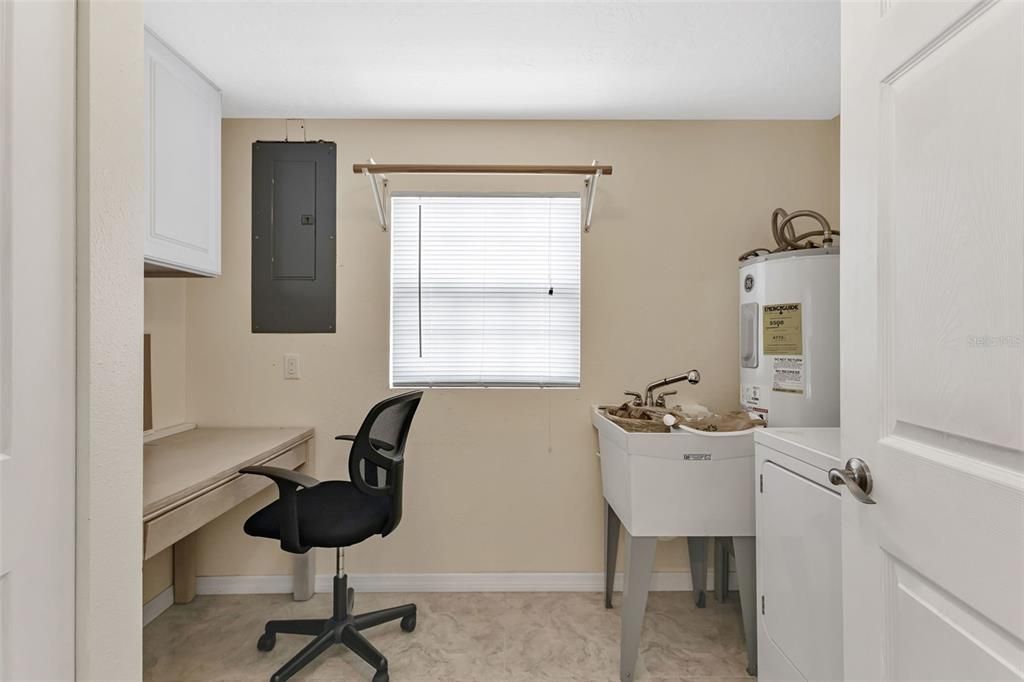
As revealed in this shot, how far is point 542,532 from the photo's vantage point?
2543 mm

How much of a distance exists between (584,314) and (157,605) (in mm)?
2307

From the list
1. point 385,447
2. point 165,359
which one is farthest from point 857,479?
point 165,359

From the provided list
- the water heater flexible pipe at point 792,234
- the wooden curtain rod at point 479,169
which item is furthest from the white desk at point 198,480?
the water heater flexible pipe at point 792,234

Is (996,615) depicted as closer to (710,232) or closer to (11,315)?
(11,315)

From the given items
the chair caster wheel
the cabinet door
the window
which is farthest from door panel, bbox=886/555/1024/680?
the chair caster wheel

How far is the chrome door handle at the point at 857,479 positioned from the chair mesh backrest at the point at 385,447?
4.38 feet

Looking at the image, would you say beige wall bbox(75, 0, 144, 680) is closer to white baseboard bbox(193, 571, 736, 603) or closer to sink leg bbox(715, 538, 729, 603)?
white baseboard bbox(193, 571, 736, 603)

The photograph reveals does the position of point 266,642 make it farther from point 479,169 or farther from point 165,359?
point 479,169

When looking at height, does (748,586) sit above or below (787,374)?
below

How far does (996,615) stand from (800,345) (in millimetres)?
1513

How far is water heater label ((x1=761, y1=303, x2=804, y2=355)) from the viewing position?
204cm

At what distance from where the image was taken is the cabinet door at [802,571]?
1237 millimetres

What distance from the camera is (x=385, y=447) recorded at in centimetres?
190

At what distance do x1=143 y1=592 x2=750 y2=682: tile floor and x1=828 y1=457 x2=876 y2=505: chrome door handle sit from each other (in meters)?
1.35
